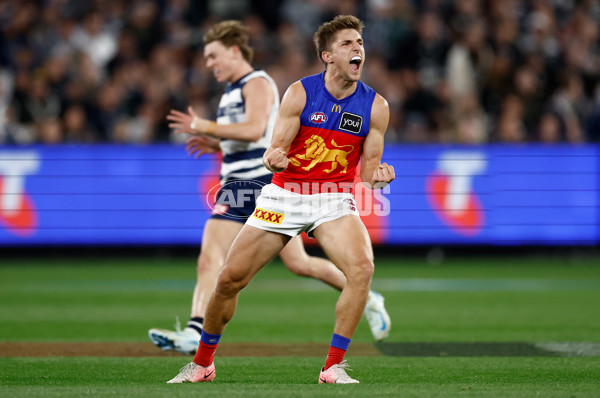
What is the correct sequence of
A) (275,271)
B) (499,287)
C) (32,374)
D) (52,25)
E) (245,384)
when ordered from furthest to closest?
(52,25) < (275,271) < (499,287) < (32,374) < (245,384)

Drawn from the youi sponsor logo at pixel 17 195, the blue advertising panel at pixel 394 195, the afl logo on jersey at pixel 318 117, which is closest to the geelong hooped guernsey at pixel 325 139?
the afl logo on jersey at pixel 318 117

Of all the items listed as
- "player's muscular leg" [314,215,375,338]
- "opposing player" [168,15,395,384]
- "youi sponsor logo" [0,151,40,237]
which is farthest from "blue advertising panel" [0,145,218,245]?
"player's muscular leg" [314,215,375,338]

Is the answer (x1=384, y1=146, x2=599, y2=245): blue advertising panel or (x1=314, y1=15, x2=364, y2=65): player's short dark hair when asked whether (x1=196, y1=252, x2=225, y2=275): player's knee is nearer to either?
(x1=314, y1=15, x2=364, y2=65): player's short dark hair

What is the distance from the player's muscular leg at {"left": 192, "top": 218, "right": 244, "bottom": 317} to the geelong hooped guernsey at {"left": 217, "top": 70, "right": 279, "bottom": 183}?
0.48 meters

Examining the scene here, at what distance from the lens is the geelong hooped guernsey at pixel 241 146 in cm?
852

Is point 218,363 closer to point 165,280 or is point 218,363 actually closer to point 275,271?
point 165,280

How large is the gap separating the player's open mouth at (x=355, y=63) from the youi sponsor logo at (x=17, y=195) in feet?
37.9

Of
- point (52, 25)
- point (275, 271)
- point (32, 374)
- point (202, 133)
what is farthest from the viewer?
point (52, 25)

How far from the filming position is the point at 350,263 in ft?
21.2

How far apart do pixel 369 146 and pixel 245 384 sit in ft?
6.16

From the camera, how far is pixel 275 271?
54.4 ft

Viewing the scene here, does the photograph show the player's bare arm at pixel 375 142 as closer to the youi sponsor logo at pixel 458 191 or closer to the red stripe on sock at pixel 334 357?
the red stripe on sock at pixel 334 357

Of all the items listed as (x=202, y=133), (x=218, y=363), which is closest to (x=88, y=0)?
(x=202, y=133)

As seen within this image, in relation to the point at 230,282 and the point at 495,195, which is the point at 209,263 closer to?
the point at 230,282
